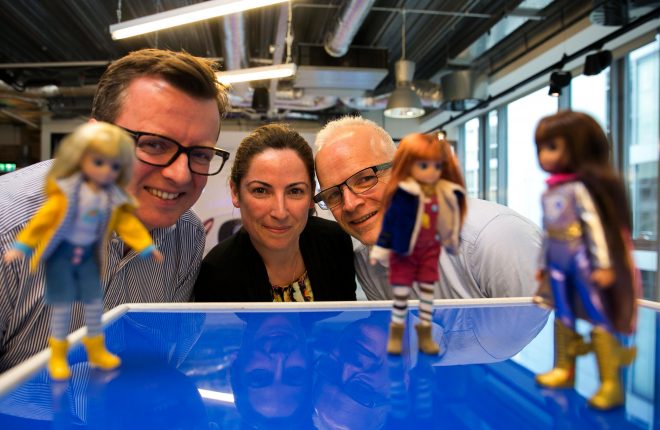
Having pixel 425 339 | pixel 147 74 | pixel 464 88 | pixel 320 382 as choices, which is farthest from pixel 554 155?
pixel 464 88

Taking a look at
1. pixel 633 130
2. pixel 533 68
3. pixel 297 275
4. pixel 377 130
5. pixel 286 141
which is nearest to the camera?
pixel 377 130

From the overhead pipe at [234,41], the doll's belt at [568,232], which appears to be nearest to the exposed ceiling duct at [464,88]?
the overhead pipe at [234,41]

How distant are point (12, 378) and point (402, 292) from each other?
2.06 feet

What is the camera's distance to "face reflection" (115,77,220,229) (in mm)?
999

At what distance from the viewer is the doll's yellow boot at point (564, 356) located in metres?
0.67

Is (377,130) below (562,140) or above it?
above

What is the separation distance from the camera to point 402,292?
0.77 metres

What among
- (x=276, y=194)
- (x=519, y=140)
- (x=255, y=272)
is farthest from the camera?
(x=519, y=140)

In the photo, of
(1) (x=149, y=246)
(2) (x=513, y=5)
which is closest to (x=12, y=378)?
(1) (x=149, y=246)

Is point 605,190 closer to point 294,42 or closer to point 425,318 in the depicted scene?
point 425,318

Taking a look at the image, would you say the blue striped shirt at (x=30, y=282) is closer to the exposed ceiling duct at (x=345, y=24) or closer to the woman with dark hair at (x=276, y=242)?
the woman with dark hair at (x=276, y=242)

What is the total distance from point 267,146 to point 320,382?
3.75 ft

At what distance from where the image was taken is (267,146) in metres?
1.83

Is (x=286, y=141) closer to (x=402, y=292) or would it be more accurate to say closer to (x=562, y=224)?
(x=402, y=292)
